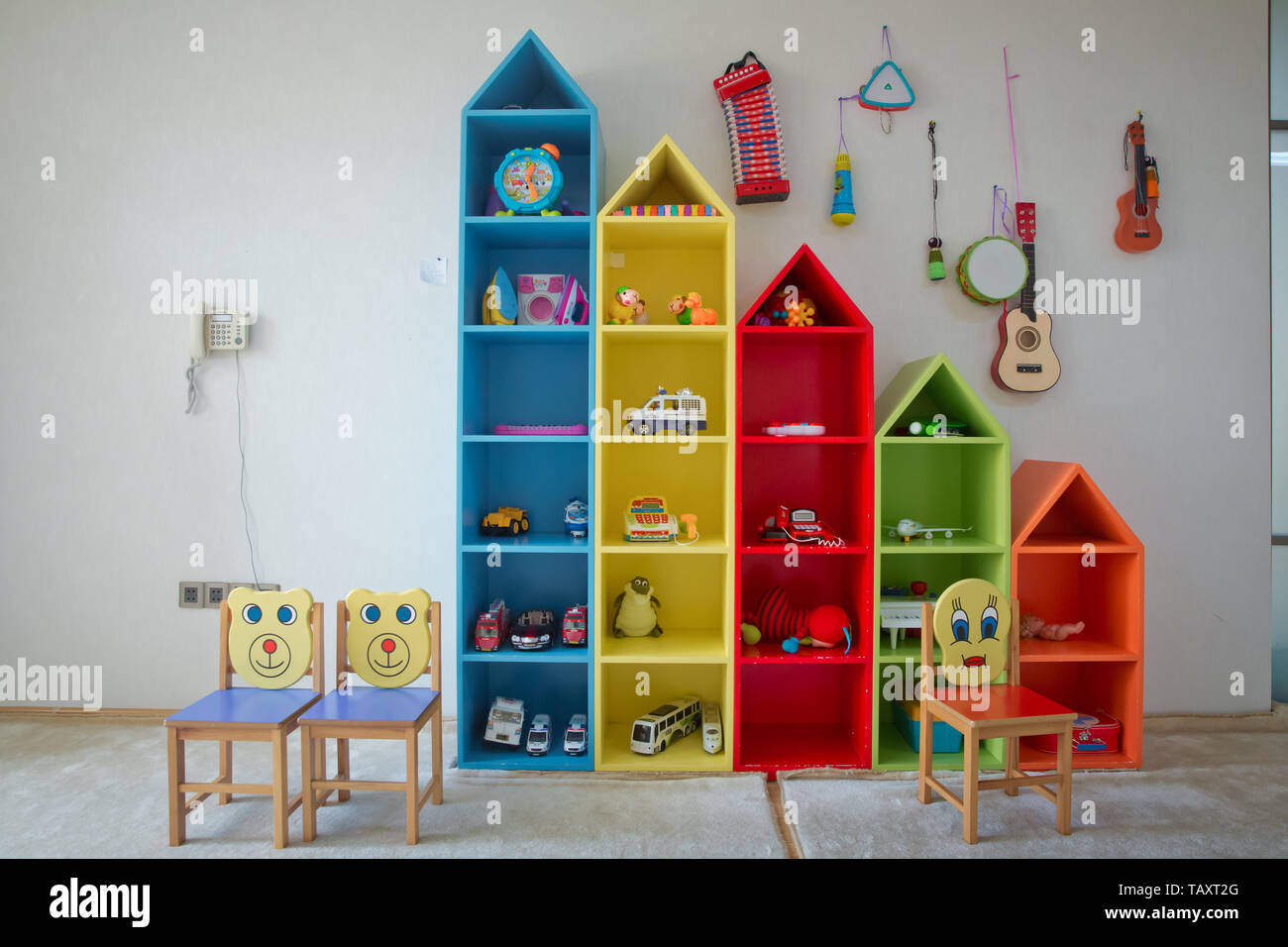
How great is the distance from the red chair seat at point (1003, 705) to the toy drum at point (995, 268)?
142 centimetres

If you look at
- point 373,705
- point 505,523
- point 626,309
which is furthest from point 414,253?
point 373,705

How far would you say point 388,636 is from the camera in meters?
2.23

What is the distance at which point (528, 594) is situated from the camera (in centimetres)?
289

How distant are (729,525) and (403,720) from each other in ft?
3.85

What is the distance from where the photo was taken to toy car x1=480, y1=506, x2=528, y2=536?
2.66 metres

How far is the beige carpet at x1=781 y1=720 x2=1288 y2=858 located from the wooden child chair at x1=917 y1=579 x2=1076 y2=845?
70 mm

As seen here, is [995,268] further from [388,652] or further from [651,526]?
[388,652]

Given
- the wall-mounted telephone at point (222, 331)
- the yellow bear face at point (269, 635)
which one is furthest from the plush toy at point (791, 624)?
the wall-mounted telephone at point (222, 331)

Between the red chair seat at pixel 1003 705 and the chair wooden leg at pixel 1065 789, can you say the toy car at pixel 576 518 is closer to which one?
the red chair seat at pixel 1003 705

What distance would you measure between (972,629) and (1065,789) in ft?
1.57

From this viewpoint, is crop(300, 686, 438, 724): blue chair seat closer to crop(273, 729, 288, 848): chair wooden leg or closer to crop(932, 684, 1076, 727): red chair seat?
crop(273, 729, 288, 848): chair wooden leg

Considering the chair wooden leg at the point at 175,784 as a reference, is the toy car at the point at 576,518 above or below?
above

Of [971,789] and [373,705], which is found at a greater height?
[373,705]

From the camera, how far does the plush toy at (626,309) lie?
8.42ft
